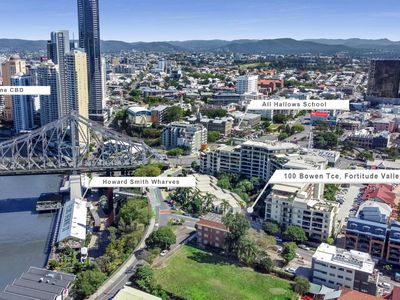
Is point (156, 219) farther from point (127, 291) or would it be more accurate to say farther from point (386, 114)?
point (386, 114)

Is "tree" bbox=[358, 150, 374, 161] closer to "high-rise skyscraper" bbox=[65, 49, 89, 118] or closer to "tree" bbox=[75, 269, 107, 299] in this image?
"tree" bbox=[75, 269, 107, 299]

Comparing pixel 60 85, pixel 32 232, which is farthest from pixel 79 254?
pixel 60 85

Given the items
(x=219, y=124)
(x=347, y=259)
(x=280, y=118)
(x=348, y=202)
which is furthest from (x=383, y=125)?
(x=347, y=259)

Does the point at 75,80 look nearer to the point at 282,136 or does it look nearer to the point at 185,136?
the point at 185,136

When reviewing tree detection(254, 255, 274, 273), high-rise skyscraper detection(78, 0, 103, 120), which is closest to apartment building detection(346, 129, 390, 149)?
tree detection(254, 255, 274, 273)

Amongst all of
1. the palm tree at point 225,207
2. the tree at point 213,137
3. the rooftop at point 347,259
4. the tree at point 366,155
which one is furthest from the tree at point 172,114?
the rooftop at point 347,259

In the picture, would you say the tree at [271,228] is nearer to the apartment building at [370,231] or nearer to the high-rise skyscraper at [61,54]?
the apartment building at [370,231]
